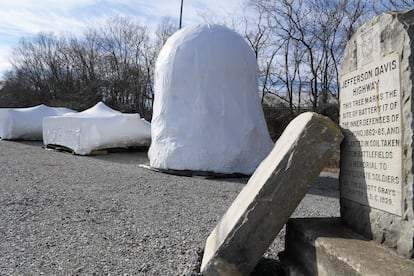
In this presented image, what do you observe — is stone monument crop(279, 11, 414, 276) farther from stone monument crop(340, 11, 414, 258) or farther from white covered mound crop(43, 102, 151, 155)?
white covered mound crop(43, 102, 151, 155)

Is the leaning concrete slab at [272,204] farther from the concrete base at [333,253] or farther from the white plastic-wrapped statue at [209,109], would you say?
the white plastic-wrapped statue at [209,109]

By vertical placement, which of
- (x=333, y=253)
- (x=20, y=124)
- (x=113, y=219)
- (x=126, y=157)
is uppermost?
(x=20, y=124)

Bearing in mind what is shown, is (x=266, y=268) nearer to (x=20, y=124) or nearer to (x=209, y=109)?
(x=209, y=109)

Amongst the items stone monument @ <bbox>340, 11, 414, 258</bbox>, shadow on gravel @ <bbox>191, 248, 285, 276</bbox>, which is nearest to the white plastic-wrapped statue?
shadow on gravel @ <bbox>191, 248, 285, 276</bbox>

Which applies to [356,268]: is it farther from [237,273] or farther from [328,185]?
[328,185]

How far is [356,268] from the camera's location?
1947 millimetres

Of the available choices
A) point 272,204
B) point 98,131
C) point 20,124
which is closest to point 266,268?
point 272,204

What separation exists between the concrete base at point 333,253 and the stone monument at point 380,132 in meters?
0.11

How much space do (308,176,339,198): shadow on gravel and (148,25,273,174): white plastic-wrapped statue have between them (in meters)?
1.44

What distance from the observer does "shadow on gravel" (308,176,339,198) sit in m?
7.23

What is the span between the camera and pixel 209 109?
8680 mm

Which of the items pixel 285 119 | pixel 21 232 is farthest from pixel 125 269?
pixel 285 119

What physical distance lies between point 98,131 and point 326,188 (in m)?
7.61

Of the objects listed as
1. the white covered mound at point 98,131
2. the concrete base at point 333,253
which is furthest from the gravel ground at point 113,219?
→ the white covered mound at point 98,131
